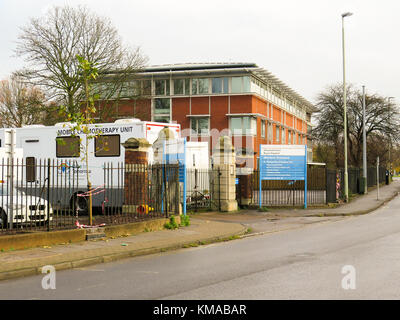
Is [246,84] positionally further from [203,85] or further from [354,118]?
[354,118]

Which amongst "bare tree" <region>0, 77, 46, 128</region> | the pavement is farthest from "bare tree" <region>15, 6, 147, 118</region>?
the pavement

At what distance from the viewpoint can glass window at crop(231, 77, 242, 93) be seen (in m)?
53.0

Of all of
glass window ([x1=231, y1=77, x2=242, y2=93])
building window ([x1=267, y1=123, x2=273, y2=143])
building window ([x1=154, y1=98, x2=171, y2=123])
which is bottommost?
building window ([x1=267, y1=123, x2=273, y2=143])

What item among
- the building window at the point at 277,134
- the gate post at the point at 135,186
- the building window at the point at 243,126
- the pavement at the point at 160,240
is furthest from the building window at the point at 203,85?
the gate post at the point at 135,186

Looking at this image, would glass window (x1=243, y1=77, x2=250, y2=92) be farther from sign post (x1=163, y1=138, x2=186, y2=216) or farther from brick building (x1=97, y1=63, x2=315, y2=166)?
sign post (x1=163, y1=138, x2=186, y2=216)

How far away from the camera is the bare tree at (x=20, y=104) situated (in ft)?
114

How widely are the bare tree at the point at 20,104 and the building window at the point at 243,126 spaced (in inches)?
798

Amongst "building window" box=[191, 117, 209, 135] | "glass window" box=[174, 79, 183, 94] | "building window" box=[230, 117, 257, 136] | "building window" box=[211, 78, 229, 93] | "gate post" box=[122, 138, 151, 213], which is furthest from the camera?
"glass window" box=[174, 79, 183, 94]

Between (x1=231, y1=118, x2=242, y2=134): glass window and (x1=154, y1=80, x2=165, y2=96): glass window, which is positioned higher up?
(x1=154, y1=80, x2=165, y2=96): glass window

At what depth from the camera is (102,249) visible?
11.4 m

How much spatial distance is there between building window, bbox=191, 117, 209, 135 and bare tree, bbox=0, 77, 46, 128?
56.6 feet

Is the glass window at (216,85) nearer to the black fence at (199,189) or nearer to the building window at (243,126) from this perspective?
the building window at (243,126)
